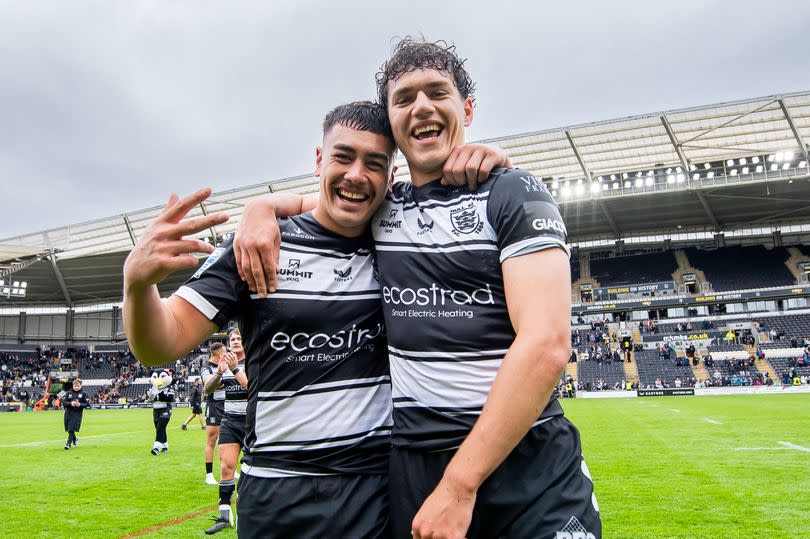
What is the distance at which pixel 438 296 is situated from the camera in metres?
1.80

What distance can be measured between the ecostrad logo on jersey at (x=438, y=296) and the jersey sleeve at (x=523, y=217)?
0.15m

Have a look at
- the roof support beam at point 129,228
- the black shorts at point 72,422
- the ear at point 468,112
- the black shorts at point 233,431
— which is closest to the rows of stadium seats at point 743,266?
the black shorts at point 72,422

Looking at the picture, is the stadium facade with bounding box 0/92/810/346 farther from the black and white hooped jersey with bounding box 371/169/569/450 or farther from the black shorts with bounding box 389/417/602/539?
the black shorts with bounding box 389/417/602/539

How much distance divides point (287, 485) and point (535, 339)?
110 centimetres

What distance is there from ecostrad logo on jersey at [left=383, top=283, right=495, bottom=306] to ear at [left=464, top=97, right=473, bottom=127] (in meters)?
0.76

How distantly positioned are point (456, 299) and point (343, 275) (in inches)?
22.3

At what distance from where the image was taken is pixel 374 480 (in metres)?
2.03

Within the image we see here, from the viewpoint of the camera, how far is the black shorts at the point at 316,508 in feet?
6.37

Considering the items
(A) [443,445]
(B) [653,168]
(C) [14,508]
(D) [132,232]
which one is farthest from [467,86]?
(D) [132,232]

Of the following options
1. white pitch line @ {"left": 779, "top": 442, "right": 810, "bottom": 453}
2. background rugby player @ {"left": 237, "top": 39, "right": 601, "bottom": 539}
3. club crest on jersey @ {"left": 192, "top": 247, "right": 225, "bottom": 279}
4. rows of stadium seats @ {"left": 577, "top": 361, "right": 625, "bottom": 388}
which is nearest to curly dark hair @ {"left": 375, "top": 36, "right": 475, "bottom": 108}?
background rugby player @ {"left": 237, "top": 39, "right": 601, "bottom": 539}

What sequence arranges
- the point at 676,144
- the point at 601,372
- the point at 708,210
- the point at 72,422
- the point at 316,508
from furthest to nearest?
the point at 708,210, the point at 601,372, the point at 676,144, the point at 72,422, the point at 316,508

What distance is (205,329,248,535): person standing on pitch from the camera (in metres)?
6.37

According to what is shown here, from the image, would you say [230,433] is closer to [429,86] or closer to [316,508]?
[316,508]

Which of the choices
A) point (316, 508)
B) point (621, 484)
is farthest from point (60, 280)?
point (316, 508)
